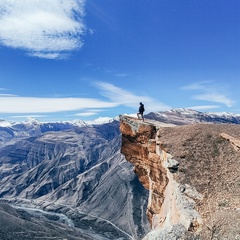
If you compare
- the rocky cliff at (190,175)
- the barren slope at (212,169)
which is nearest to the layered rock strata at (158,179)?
the rocky cliff at (190,175)

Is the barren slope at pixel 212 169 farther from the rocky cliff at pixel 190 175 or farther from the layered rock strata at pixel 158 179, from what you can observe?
the layered rock strata at pixel 158 179

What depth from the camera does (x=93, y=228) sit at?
516 ft

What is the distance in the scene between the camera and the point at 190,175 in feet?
81.6

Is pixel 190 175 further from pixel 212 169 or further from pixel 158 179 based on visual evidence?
pixel 158 179

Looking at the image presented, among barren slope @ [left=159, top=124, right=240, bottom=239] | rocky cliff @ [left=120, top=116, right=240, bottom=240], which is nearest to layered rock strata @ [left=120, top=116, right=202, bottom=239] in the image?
rocky cliff @ [left=120, top=116, right=240, bottom=240]

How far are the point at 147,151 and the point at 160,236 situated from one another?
19.9 metres

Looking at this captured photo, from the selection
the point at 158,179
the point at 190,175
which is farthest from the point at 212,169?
the point at 158,179

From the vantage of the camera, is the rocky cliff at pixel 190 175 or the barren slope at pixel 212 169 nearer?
the barren slope at pixel 212 169

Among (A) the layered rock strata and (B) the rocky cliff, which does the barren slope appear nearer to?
(B) the rocky cliff

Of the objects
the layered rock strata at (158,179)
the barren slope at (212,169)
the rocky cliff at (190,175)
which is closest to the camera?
the barren slope at (212,169)

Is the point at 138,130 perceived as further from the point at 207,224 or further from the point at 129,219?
the point at 129,219

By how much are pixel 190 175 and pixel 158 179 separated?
10822mm

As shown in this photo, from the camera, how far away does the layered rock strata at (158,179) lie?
2138 cm

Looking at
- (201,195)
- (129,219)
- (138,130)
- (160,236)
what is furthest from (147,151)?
(129,219)
